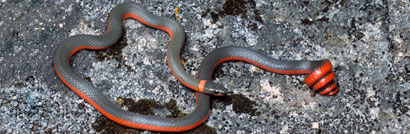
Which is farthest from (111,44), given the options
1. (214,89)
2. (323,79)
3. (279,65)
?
(323,79)

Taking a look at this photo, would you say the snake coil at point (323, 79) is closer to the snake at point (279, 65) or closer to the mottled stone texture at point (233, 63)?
the snake at point (279, 65)

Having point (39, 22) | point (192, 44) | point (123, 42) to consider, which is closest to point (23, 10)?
point (39, 22)


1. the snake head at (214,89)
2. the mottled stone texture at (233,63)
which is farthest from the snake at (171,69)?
the mottled stone texture at (233,63)

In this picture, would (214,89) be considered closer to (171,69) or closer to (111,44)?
(171,69)

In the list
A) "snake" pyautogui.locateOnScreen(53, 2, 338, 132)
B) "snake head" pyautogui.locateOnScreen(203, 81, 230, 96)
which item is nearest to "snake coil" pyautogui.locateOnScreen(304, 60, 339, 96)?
"snake" pyautogui.locateOnScreen(53, 2, 338, 132)

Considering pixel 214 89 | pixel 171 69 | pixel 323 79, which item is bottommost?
pixel 214 89
